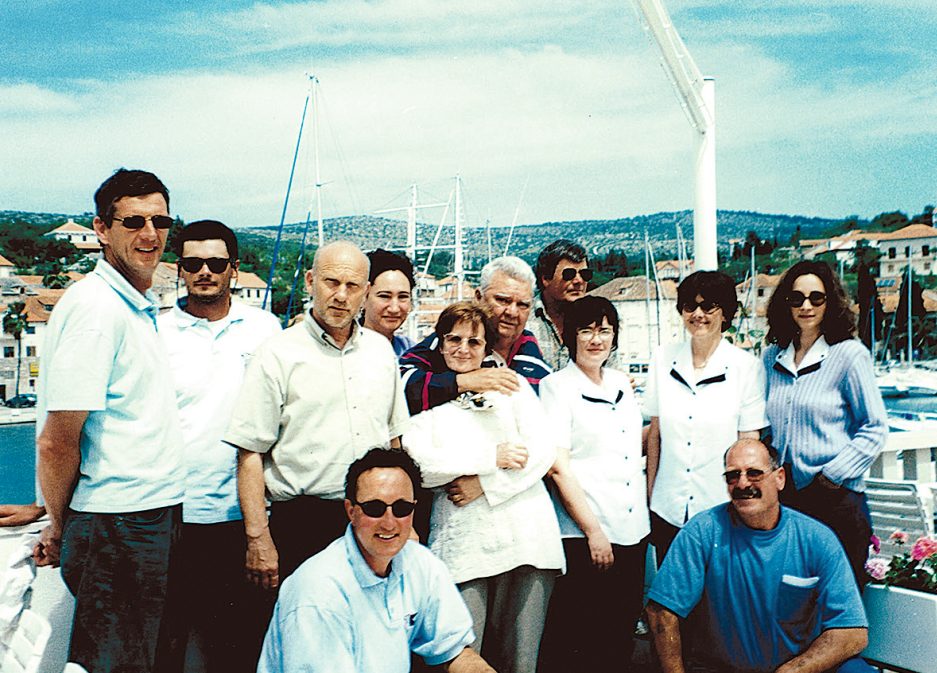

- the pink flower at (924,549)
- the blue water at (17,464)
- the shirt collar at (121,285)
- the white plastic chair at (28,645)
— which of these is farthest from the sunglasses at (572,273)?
the blue water at (17,464)

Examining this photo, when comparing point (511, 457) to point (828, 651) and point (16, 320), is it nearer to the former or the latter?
point (828, 651)

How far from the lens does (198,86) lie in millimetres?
96938

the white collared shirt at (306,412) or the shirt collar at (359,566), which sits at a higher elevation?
the white collared shirt at (306,412)

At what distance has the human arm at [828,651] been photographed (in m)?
2.86

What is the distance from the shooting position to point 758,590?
9.61 ft

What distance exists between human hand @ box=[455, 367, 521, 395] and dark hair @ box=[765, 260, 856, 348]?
46.4 inches

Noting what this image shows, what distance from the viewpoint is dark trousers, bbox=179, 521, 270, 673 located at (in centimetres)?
315

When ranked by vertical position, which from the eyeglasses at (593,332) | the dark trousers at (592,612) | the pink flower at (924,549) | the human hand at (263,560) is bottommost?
the dark trousers at (592,612)

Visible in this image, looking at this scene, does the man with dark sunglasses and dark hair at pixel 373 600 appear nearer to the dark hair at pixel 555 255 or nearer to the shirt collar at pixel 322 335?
the shirt collar at pixel 322 335

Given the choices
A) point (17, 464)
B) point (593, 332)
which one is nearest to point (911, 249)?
point (17, 464)

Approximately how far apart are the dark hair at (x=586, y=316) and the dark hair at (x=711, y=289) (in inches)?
11.3

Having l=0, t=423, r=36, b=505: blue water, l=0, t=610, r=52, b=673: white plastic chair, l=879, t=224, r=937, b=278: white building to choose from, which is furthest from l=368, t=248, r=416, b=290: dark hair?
l=879, t=224, r=937, b=278: white building

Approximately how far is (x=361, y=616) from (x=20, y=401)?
214 feet

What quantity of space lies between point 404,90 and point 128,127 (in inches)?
1108
